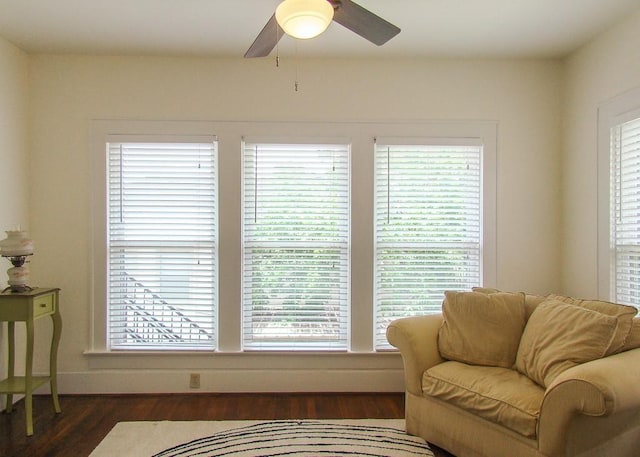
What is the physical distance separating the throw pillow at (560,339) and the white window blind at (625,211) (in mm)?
633

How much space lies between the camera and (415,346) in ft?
8.17

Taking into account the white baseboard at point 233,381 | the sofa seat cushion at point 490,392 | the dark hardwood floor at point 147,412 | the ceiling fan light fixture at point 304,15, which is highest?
the ceiling fan light fixture at point 304,15

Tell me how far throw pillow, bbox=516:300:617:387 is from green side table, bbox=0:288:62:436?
311 centimetres

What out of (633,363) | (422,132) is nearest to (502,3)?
(422,132)

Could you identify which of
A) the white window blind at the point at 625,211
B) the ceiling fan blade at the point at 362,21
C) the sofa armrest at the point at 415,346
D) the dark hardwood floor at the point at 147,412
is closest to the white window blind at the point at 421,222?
the dark hardwood floor at the point at 147,412

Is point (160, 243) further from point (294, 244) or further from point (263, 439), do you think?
point (263, 439)

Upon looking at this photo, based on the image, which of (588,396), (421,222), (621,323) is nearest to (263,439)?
(588,396)

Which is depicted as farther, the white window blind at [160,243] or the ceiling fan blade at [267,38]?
the white window blind at [160,243]

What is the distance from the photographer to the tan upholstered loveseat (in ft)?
5.82

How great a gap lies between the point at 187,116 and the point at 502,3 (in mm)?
2380

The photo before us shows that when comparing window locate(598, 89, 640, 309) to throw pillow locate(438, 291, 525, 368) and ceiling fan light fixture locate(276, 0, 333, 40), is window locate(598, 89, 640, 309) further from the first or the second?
ceiling fan light fixture locate(276, 0, 333, 40)

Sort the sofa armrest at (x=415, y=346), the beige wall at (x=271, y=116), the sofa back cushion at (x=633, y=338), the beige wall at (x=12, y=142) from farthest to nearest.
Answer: the beige wall at (x=271, y=116)
the beige wall at (x=12, y=142)
the sofa armrest at (x=415, y=346)
the sofa back cushion at (x=633, y=338)

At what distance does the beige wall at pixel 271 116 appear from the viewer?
3.19m

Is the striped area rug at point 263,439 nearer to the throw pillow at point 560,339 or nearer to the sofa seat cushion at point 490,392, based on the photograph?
the sofa seat cushion at point 490,392
